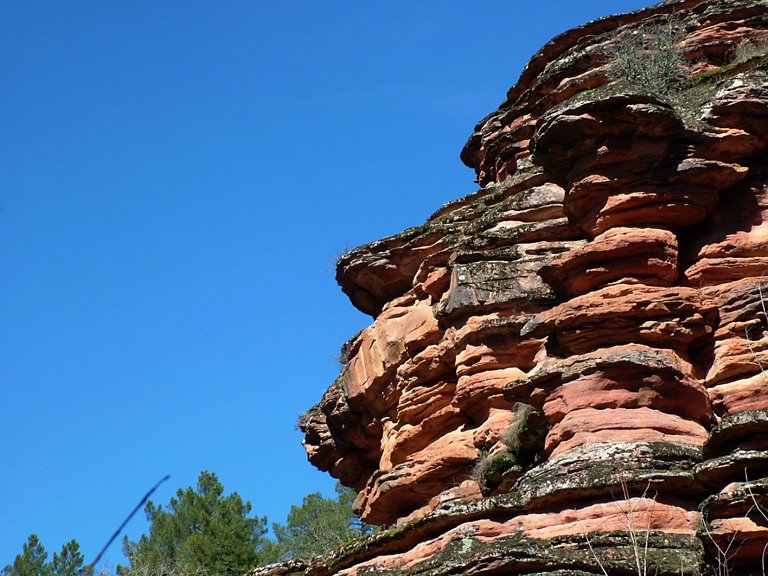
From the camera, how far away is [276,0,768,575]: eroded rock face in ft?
48.4

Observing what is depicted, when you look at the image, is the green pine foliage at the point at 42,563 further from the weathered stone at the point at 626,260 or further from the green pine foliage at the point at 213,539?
the weathered stone at the point at 626,260

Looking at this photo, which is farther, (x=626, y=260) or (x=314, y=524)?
(x=314, y=524)

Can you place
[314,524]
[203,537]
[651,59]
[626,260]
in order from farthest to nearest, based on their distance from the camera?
[314,524]
[203,537]
[651,59]
[626,260]

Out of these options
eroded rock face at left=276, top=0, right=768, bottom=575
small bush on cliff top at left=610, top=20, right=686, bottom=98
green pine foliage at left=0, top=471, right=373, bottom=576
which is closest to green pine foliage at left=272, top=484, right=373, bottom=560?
green pine foliage at left=0, top=471, right=373, bottom=576

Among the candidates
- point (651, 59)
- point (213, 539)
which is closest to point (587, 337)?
point (651, 59)

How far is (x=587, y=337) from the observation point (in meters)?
18.0

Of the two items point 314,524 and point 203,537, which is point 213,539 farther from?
point 314,524

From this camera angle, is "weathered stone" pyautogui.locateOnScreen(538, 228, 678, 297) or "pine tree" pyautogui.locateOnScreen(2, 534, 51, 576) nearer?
"weathered stone" pyautogui.locateOnScreen(538, 228, 678, 297)

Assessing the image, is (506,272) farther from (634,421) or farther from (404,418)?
(634,421)

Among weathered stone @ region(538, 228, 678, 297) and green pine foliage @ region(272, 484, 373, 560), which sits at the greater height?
green pine foliage @ region(272, 484, 373, 560)

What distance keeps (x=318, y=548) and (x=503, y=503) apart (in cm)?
2017

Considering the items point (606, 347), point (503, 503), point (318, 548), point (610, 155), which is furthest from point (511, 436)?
point (318, 548)

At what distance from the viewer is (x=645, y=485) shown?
15031 millimetres

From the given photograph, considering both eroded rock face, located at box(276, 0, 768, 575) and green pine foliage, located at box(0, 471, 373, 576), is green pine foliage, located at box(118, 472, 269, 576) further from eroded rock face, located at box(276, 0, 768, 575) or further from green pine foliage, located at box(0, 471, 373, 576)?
eroded rock face, located at box(276, 0, 768, 575)
